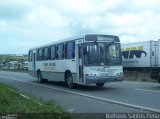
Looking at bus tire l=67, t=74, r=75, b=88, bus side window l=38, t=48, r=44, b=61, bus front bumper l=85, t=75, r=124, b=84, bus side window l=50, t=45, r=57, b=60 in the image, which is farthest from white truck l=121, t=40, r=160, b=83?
bus front bumper l=85, t=75, r=124, b=84

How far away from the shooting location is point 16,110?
11102mm

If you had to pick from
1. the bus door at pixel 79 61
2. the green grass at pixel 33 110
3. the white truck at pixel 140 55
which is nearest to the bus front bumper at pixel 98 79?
the bus door at pixel 79 61

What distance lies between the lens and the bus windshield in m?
21.2

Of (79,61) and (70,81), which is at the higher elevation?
(79,61)

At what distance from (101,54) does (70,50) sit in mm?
2513

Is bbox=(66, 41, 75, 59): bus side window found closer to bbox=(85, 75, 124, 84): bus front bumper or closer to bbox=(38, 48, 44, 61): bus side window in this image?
bbox=(85, 75, 124, 84): bus front bumper

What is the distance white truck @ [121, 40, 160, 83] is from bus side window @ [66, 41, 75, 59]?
14.0m

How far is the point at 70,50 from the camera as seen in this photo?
23.3 meters

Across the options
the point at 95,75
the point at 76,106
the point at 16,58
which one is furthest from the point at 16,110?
the point at 16,58

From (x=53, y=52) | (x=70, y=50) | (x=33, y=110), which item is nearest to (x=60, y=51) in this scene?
(x=53, y=52)

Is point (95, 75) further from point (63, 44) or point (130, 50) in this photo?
point (130, 50)

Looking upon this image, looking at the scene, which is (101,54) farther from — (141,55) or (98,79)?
(141,55)

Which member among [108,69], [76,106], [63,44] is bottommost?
[76,106]

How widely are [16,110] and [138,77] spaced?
24646 millimetres
